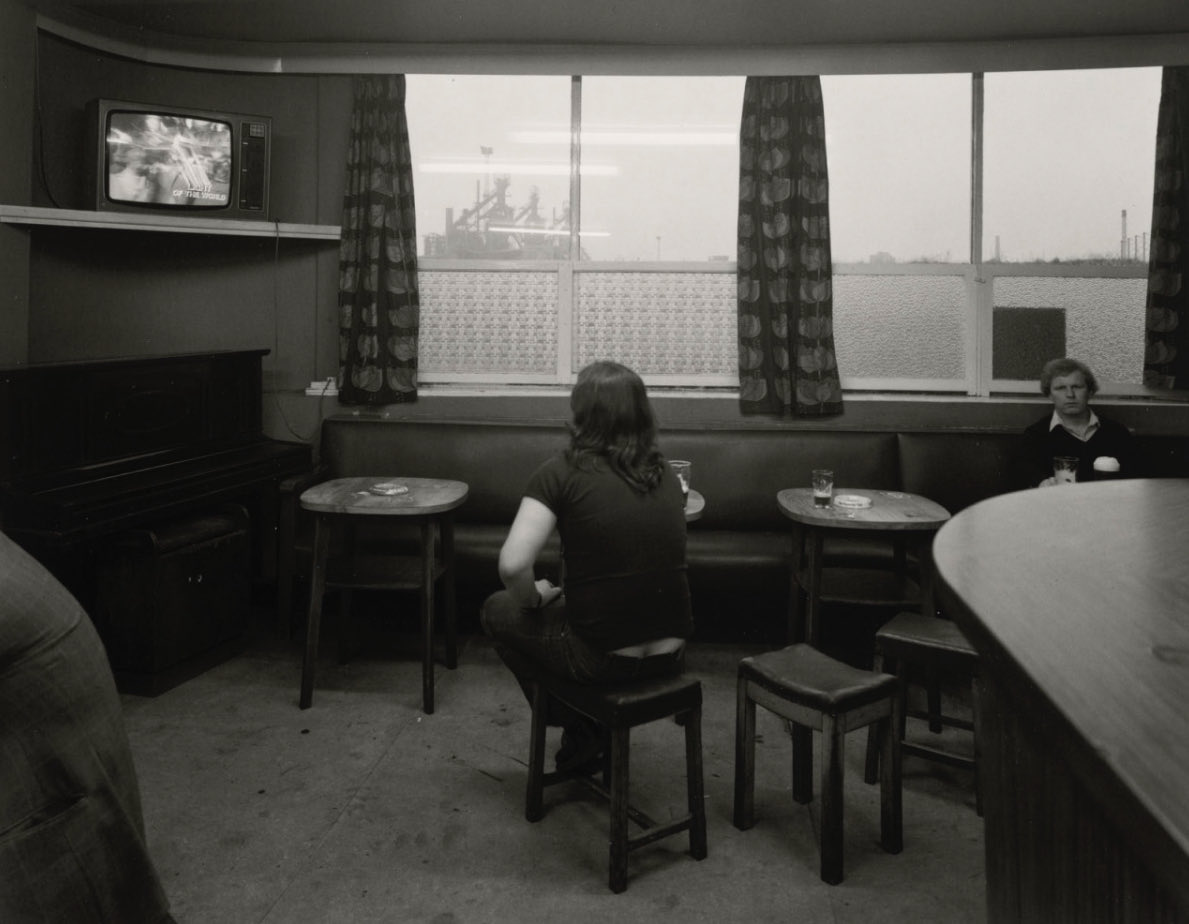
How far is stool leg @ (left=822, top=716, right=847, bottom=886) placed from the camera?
7.64ft

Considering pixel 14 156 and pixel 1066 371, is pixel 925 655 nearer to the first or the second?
pixel 1066 371

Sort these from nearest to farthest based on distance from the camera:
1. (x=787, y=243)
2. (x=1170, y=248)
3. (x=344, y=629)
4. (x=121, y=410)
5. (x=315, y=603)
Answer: (x=315, y=603)
(x=121, y=410)
(x=344, y=629)
(x=1170, y=248)
(x=787, y=243)

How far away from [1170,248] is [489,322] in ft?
10.6

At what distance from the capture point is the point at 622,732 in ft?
7.68

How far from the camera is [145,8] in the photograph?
4391 mm

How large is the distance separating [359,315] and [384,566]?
155cm

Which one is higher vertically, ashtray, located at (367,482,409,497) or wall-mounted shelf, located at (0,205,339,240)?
wall-mounted shelf, located at (0,205,339,240)

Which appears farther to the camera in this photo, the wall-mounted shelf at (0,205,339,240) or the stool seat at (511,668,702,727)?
the wall-mounted shelf at (0,205,339,240)

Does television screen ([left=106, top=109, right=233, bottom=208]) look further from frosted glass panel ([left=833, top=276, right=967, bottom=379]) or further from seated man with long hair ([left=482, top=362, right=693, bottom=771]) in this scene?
frosted glass panel ([left=833, top=276, right=967, bottom=379])

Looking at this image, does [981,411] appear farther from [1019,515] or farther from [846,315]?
[1019,515]

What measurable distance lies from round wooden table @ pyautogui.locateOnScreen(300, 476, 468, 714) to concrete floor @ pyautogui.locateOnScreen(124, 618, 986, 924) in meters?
0.21

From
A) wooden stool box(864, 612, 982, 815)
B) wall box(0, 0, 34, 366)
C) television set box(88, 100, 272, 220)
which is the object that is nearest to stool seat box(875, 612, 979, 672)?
wooden stool box(864, 612, 982, 815)

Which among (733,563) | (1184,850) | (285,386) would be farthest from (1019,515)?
(285,386)

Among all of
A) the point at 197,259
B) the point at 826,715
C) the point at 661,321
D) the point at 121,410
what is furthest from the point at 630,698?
the point at 197,259
